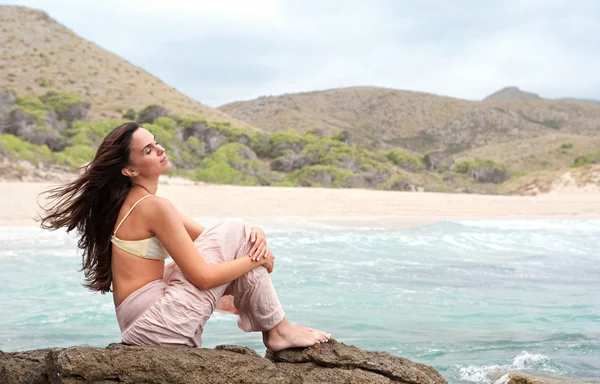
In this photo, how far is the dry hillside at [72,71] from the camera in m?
Answer: 42.2

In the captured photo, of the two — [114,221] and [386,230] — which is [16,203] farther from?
[114,221]

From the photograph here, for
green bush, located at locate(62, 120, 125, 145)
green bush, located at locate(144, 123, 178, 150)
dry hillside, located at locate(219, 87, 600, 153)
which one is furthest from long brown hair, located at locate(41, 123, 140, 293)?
dry hillside, located at locate(219, 87, 600, 153)

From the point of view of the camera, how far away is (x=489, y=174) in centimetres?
3716

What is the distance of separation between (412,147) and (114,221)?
71.6 m

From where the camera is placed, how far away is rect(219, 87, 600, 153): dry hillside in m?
72.0

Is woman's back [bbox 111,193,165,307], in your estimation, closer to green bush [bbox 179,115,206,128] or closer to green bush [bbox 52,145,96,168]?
green bush [bbox 52,145,96,168]

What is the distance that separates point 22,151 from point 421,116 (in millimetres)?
64808

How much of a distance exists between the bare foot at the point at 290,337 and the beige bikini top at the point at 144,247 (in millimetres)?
584

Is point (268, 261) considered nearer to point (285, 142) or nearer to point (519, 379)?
point (519, 379)

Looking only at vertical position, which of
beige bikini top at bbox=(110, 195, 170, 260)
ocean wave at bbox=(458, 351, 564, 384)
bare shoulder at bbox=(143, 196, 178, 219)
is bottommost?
ocean wave at bbox=(458, 351, 564, 384)

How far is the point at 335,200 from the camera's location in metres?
18.4

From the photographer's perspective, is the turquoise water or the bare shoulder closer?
the bare shoulder

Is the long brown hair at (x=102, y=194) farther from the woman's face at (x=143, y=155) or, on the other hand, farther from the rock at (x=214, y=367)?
the rock at (x=214, y=367)

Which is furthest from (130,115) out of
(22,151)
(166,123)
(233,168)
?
(22,151)
